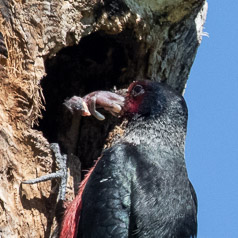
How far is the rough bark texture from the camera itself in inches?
187

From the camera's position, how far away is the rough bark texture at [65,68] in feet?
15.6

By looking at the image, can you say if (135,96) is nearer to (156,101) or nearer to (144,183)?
(156,101)

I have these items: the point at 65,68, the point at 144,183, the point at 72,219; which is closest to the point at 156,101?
the point at 144,183

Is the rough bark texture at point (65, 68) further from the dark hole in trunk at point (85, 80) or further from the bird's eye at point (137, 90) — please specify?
the bird's eye at point (137, 90)

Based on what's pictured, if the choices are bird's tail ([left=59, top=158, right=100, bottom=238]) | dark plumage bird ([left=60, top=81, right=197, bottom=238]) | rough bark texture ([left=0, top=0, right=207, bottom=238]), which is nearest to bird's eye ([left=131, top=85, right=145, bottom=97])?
dark plumage bird ([left=60, top=81, right=197, bottom=238])

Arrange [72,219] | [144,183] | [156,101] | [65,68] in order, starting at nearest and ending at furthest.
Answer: [144,183], [72,219], [156,101], [65,68]

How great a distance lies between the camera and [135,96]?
539 cm

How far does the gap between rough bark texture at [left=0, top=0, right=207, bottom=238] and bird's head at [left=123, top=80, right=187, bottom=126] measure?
0.34m

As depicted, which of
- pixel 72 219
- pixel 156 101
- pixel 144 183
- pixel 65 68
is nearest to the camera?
pixel 144 183

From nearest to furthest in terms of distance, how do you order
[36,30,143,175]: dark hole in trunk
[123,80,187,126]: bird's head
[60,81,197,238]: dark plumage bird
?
[60,81,197,238]: dark plumage bird → [123,80,187,126]: bird's head → [36,30,143,175]: dark hole in trunk

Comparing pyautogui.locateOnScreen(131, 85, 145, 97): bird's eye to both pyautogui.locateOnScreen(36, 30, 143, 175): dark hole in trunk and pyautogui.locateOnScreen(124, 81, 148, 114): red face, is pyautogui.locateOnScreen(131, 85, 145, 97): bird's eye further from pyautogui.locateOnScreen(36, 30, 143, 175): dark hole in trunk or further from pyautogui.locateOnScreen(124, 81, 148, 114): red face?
pyautogui.locateOnScreen(36, 30, 143, 175): dark hole in trunk

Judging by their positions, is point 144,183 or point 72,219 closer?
point 144,183

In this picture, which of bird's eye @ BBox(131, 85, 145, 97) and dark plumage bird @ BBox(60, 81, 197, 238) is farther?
bird's eye @ BBox(131, 85, 145, 97)

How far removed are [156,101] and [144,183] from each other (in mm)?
792
